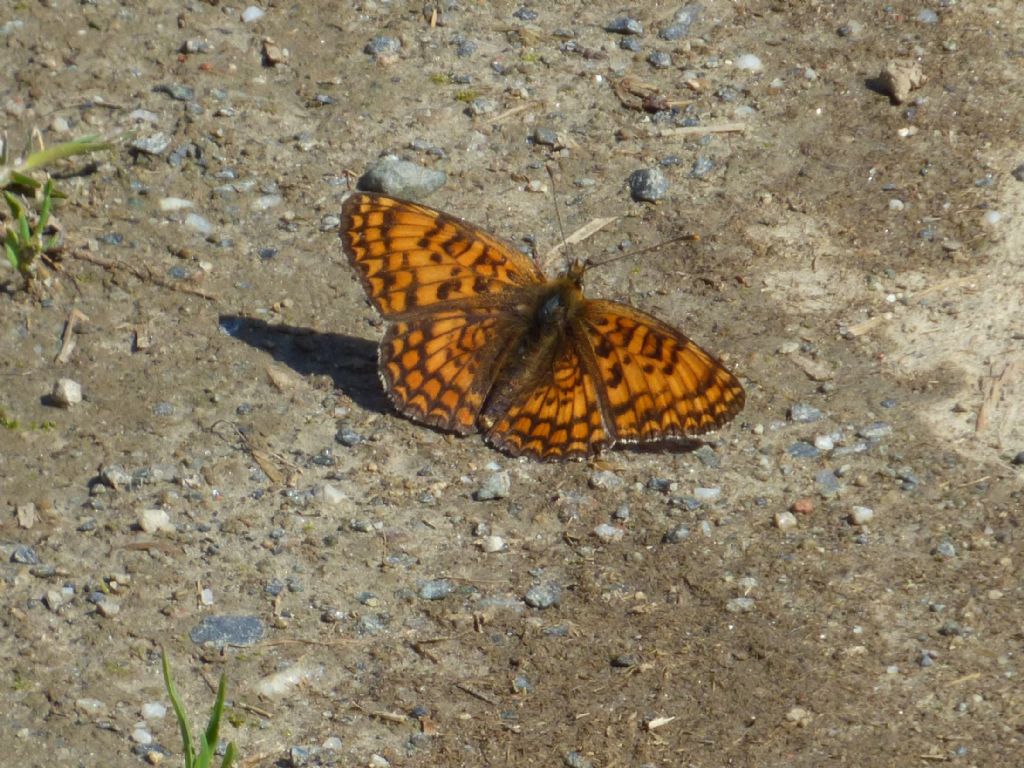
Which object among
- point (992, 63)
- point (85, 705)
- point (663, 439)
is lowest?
point (85, 705)

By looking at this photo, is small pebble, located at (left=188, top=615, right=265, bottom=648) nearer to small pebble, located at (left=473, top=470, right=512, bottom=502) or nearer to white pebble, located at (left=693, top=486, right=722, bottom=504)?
small pebble, located at (left=473, top=470, right=512, bottom=502)

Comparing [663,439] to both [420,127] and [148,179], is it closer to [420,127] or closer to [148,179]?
[420,127]

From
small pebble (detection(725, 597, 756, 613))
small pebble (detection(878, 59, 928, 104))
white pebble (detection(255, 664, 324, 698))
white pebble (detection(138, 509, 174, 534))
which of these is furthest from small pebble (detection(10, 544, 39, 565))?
small pebble (detection(878, 59, 928, 104))

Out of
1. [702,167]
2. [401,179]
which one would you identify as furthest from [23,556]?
[702,167]

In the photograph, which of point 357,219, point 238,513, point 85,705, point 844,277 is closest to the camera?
point 85,705

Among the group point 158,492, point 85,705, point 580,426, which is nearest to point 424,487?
point 580,426

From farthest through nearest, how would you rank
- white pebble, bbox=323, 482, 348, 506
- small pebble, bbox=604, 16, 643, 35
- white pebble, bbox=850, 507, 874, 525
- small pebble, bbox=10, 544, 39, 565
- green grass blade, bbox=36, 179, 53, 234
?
small pebble, bbox=604, 16, 643, 35
green grass blade, bbox=36, 179, 53, 234
white pebble, bbox=323, 482, 348, 506
white pebble, bbox=850, 507, 874, 525
small pebble, bbox=10, 544, 39, 565
